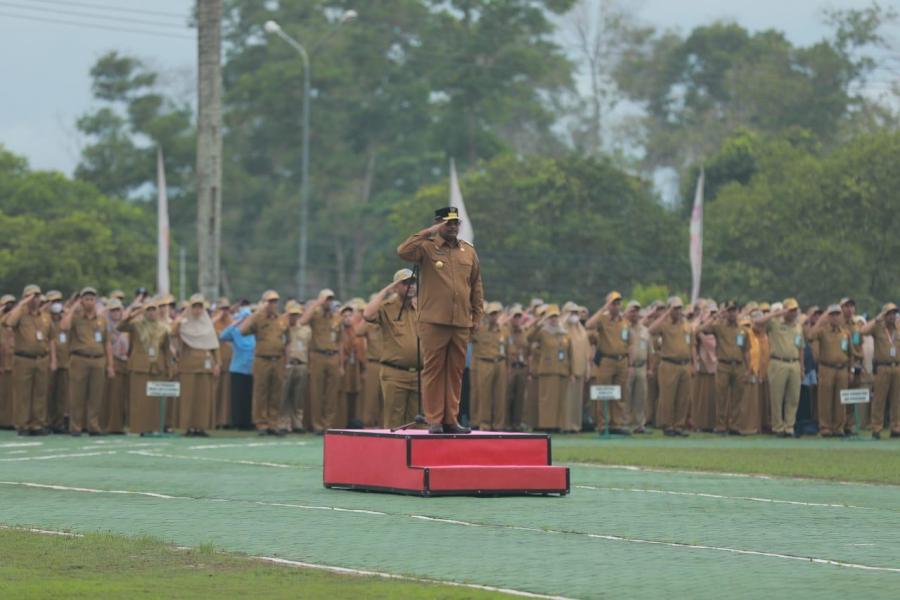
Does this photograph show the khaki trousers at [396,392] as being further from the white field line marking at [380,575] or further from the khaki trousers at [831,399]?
the khaki trousers at [831,399]

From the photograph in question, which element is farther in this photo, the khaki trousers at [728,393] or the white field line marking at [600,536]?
the khaki trousers at [728,393]

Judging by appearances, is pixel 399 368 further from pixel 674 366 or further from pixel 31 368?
pixel 674 366

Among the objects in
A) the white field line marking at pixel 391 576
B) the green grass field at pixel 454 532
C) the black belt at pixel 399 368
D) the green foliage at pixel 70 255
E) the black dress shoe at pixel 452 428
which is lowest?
the white field line marking at pixel 391 576

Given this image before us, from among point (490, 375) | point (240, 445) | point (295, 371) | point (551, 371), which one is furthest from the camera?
point (490, 375)

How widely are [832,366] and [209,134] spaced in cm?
1225

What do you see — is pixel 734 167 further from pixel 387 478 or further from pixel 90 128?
pixel 387 478

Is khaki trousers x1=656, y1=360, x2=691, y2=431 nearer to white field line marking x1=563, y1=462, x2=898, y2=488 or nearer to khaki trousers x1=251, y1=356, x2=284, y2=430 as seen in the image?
khaki trousers x1=251, y1=356, x2=284, y2=430

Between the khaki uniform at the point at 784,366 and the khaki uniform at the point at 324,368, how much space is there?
6.89 m

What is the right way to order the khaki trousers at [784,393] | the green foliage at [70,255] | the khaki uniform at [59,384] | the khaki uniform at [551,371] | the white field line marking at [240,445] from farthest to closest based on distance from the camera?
the green foliage at [70,255] → the khaki uniform at [551,371] → the khaki trousers at [784,393] → the khaki uniform at [59,384] → the white field line marking at [240,445]

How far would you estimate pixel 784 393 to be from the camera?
30531 mm

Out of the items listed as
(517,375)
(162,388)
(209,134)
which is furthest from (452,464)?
(209,134)

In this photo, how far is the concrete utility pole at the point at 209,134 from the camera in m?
35.0

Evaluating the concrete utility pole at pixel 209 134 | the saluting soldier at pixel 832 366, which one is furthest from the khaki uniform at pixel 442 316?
the concrete utility pole at pixel 209 134

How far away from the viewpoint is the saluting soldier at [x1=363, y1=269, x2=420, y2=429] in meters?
19.5
